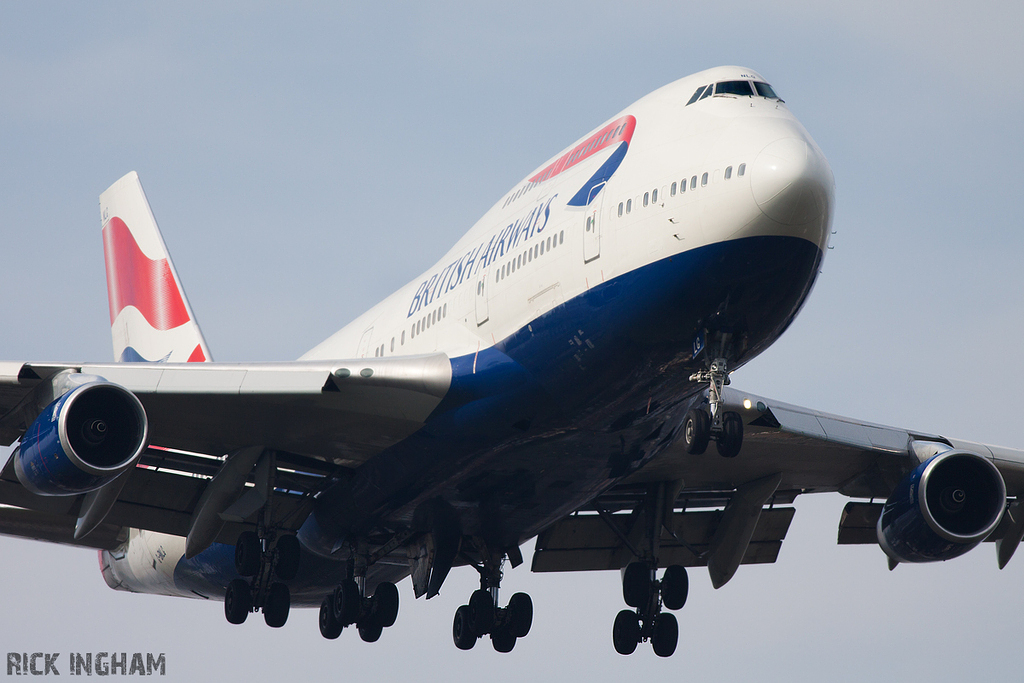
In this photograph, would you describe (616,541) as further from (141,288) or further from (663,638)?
(141,288)

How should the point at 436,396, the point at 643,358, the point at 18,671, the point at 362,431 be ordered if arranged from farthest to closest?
1. the point at 18,671
2. the point at 362,431
3. the point at 436,396
4. the point at 643,358

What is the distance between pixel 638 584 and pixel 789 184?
469 inches

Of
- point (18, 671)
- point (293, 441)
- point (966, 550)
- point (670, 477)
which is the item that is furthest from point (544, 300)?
point (18, 671)

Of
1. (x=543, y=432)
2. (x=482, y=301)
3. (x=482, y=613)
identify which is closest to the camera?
(x=543, y=432)

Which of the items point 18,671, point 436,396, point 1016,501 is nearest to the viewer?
point 436,396

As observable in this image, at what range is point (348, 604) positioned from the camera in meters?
26.9

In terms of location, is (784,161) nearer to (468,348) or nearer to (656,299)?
(656,299)

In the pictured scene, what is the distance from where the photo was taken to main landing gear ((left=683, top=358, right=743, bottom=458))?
18797mm

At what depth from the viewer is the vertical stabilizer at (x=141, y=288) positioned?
33.8 m

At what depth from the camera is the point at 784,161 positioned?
18.0 meters

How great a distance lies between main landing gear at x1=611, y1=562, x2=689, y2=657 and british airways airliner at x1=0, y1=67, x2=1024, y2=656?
44 millimetres

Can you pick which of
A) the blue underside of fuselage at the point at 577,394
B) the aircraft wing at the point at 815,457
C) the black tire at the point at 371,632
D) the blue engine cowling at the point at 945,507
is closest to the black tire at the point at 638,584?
the aircraft wing at the point at 815,457

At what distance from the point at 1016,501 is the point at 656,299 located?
1280cm

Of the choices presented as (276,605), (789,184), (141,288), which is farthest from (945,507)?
→ (141,288)
